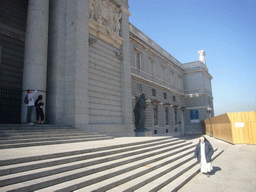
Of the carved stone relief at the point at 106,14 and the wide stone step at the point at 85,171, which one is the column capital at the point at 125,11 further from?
the wide stone step at the point at 85,171

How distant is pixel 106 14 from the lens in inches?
551

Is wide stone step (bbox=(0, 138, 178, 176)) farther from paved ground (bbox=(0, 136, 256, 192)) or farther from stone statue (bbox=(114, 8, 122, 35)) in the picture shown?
stone statue (bbox=(114, 8, 122, 35))

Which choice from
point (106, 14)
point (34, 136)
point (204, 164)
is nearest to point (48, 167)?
point (34, 136)

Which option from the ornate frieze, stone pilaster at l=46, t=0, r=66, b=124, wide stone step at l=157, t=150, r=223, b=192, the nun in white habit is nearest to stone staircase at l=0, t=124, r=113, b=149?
stone pilaster at l=46, t=0, r=66, b=124

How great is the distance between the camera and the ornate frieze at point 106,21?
12805mm

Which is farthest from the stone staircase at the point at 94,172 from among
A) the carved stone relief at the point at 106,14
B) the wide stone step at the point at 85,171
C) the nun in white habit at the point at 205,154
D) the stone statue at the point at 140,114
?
the carved stone relief at the point at 106,14

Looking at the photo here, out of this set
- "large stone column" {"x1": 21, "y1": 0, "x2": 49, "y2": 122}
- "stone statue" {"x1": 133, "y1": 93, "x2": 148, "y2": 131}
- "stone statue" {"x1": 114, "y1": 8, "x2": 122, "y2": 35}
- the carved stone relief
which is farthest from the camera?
"stone statue" {"x1": 133, "y1": 93, "x2": 148, "y2": 131}

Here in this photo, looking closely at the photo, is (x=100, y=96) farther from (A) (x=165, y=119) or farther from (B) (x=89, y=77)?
(A) (x=165, y=119)

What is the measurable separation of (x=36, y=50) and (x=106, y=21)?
18.9 feet

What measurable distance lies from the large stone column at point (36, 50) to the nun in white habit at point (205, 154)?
789 cm

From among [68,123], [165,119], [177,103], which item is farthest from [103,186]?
[177,103]

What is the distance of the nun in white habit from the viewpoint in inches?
256

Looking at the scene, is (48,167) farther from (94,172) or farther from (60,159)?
(94,172)

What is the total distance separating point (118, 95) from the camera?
14.2 metres
